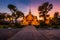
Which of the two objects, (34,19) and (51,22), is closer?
(51,22)

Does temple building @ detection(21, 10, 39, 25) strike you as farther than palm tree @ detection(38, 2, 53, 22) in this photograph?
Yes

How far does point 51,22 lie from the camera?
43.1 meters

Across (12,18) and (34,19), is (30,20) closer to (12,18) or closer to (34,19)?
(34,19)

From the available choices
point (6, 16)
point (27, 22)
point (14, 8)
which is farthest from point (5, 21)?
point (27, 22)

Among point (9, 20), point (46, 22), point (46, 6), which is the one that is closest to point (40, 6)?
point (46, 6)

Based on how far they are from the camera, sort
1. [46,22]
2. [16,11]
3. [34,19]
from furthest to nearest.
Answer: [34,19] < [16,11] < [46,22]

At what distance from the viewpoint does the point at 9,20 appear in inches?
1729

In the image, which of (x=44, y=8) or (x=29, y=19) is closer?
(x=44, y=8)

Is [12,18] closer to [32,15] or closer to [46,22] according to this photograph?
[46,22]

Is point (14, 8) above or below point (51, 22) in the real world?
above

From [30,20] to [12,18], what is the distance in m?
10.6

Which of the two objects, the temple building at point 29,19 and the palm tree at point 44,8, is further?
the temple building at point 29,19

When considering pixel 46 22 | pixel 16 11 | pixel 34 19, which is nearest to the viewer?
pixel 46 22

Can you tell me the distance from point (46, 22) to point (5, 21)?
1073 centimetres
